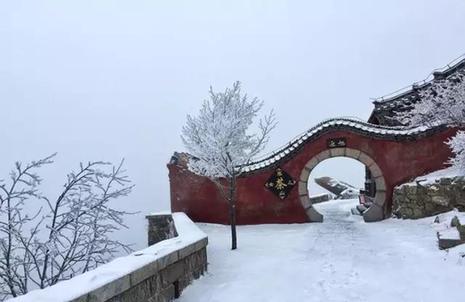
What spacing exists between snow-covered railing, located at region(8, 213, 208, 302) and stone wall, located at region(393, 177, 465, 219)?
25.0ft

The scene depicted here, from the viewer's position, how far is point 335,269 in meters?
6.68

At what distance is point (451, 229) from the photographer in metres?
8.02

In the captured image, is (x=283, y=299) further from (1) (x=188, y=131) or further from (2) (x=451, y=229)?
(1) (x=188, y=131)

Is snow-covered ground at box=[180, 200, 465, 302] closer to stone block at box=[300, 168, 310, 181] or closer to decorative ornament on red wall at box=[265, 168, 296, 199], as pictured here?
decorative ornament on red wall at box=[265, 168, 296, 199]

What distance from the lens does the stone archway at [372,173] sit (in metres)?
13.4

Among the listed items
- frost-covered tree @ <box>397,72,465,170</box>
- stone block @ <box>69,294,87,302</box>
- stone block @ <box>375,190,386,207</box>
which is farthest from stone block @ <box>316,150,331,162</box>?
stone block @ <box>69,294,87,302</box>

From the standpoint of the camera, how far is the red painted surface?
13609 millimetres


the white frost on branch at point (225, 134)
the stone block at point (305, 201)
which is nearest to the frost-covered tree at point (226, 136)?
the white frost on branch at point (225, 134)

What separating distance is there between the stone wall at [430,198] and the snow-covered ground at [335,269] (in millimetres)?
1076

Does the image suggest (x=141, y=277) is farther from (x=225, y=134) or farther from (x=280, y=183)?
(x=280, y=183)

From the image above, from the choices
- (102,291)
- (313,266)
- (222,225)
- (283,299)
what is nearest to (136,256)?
(102,291)

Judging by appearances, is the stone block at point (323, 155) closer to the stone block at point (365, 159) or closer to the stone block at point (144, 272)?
the stone block at point (365, 159)

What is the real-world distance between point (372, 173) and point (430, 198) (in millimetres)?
2334

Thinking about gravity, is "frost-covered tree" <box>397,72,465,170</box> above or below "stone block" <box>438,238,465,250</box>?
above
